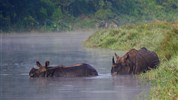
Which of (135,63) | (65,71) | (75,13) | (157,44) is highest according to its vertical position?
(75,13)

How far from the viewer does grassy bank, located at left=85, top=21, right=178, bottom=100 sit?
50.5 ft

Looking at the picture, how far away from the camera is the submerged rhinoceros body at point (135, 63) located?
21.7 metres

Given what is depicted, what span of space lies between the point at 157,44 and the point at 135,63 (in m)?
6.90

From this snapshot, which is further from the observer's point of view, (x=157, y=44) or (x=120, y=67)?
(x=157, y=44)

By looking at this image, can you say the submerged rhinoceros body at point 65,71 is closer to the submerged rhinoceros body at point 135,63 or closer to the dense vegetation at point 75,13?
the submerged rhinoceros body at point 135,63

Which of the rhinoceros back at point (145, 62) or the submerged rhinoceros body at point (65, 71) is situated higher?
the rhinoceros back at point (145, 62)

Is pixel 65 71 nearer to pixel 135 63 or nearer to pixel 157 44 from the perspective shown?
pixel 135 63

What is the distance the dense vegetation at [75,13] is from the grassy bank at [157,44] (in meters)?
32.7

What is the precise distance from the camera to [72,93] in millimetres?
17984

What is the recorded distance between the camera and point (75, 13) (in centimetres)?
8212

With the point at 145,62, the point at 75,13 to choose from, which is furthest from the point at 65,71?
the point at 75,13

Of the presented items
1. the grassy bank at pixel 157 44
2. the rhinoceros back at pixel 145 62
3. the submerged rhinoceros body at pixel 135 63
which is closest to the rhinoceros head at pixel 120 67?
the submerged rhinoceros body at pixel 135 63

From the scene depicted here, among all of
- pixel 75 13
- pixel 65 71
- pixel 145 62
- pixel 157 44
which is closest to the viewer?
pixel 145 62

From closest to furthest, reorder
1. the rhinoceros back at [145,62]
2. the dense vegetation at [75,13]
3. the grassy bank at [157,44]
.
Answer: the grassy bank at [157,44]
the rhinoceros back at [145,62]
the dense vegetation at [75,13]
